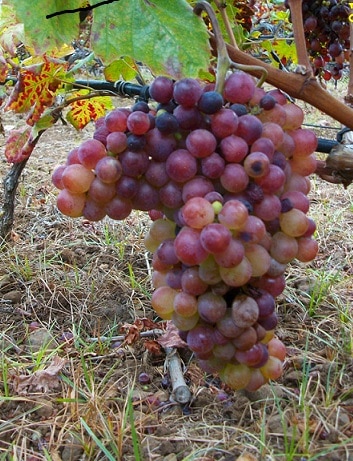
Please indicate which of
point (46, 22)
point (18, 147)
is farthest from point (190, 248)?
point (18, 147)

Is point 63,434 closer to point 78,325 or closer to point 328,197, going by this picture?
point 78,325

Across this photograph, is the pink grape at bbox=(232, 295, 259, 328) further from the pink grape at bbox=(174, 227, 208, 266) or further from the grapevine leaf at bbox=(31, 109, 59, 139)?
the grapevine leaf at bbox=(31, 109, 59, 139)

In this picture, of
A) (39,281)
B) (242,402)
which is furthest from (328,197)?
(242,402)

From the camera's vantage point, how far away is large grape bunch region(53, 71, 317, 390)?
2.41 feet

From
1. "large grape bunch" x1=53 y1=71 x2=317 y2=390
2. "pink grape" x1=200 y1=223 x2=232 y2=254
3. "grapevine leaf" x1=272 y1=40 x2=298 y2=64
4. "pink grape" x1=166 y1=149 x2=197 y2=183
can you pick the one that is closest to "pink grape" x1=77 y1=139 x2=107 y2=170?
"large grape bunch" x1=53 y1=71 x2=317 y2=390

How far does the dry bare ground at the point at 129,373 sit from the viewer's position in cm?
91

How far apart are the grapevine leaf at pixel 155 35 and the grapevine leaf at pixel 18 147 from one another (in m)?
0.70

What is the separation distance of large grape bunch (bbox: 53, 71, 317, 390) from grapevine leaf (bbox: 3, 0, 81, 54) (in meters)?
0.20

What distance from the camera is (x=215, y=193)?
741 millimetres

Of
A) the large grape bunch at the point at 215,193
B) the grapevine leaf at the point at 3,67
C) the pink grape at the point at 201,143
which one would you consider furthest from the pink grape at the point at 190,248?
the grapevine leaf at the point at 3,67

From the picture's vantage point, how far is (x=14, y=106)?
1.44 meters

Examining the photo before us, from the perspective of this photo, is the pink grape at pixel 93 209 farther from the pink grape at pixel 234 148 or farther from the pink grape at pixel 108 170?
the pink grape at pixel 234 148

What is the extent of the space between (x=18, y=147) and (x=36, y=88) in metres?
0.18

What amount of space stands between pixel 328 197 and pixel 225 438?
169 centimetres
